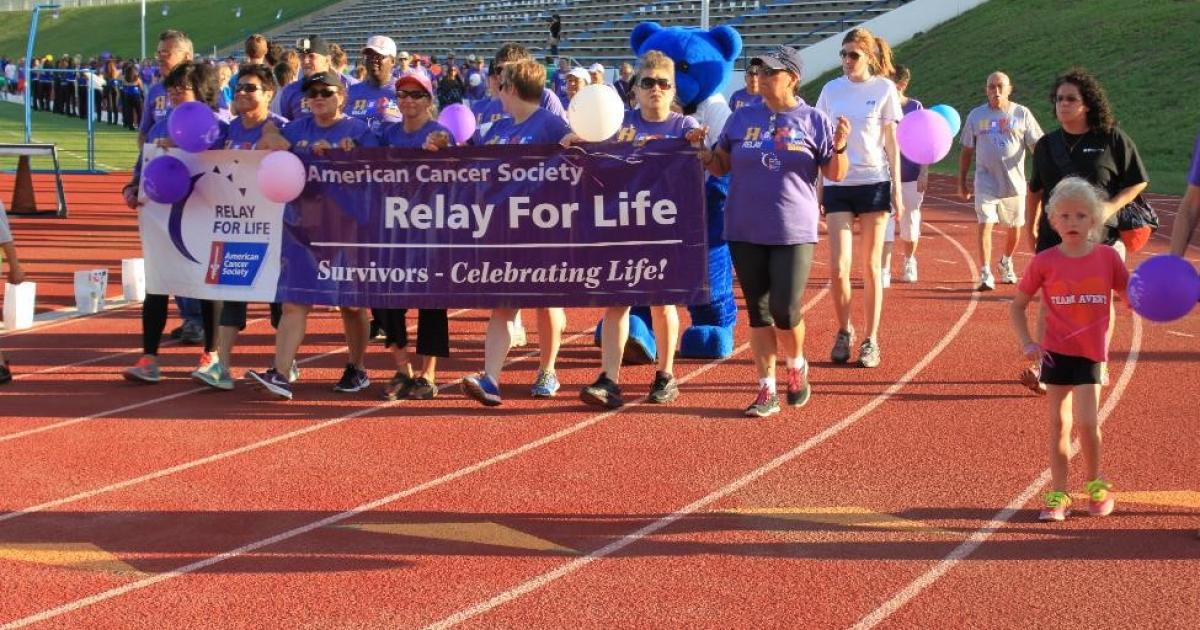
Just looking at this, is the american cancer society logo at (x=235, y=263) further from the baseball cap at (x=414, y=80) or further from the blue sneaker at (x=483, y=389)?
the blue sneaker at (x=483, y=389)

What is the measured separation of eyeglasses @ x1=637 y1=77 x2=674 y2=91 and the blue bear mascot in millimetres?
1286

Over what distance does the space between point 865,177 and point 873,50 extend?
0.88 meters

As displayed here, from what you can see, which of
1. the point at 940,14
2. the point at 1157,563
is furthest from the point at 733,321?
the point at 940,14

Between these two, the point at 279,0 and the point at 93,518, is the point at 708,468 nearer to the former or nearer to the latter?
the point at 93,518

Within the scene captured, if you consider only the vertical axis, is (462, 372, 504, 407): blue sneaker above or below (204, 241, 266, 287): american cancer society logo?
below

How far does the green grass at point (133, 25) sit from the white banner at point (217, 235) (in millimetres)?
67358

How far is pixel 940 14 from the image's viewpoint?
135ft

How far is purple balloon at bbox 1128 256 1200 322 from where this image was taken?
5543mm

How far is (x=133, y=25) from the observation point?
86.6m

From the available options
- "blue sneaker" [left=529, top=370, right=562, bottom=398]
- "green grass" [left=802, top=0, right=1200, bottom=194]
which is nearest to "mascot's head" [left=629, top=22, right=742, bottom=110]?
"blue sneaker" [left=529, top=370, right=562, bottom=398]

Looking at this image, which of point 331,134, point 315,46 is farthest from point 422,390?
point 315,46

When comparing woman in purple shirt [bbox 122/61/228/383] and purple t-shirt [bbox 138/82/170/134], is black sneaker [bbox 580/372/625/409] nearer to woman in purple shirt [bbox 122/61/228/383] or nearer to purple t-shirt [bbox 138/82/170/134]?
woman in purple shirt [bbox 122/61/228/383]

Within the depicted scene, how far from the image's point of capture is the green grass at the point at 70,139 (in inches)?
1100

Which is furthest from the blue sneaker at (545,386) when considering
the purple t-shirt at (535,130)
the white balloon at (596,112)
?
the white balloon at (596,112)
